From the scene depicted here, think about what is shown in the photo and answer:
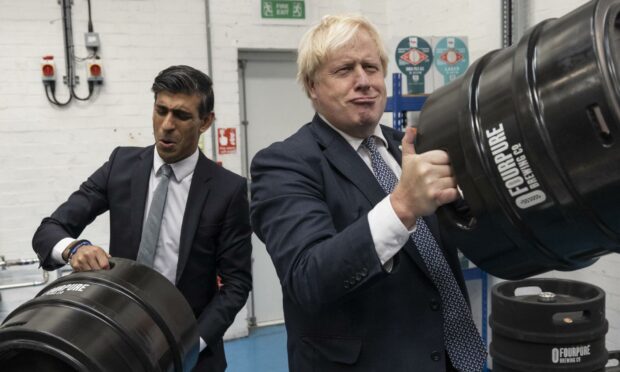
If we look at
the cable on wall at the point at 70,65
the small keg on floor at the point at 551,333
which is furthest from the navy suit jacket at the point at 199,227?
the cable on wall at the point at 70,65

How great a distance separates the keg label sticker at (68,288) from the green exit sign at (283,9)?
3.08 meters

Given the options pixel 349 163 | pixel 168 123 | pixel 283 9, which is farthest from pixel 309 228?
pixel 283 9

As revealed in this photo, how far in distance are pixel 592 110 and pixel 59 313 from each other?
0.86 meters

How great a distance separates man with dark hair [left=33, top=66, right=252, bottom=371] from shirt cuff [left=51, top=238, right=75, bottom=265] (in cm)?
9

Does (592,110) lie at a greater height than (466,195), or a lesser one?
greater

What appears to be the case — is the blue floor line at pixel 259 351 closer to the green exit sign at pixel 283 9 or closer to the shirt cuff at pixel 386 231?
the green exit sign at pixel 283 9

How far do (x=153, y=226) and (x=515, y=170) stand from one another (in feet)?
3.96

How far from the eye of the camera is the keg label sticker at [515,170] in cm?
79

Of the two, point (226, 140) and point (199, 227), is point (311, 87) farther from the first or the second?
point (226, 140)

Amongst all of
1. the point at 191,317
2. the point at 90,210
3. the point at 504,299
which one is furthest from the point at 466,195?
→ the point at 504,299

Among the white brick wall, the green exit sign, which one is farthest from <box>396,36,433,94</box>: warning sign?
the green exit sign

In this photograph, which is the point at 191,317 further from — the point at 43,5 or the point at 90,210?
the point at 43,5

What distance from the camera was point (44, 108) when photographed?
3363mm

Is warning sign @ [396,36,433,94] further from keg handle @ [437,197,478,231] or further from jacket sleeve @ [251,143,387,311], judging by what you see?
keg handle @ [437,197,478,231]
